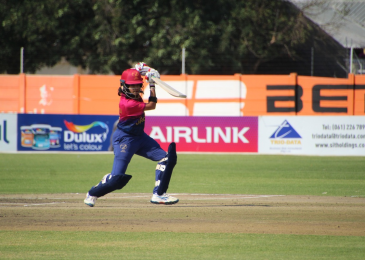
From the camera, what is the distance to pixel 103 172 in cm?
1605

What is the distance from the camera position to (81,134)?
2234 centimetres

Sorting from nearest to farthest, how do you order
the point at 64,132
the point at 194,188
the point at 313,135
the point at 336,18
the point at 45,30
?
the point at 194,188, the point at 313,135, the point at 64,132, the point at 45,30, the point at 336,18

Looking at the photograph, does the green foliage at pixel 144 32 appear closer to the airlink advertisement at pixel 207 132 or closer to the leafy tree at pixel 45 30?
the leafy tree at pixel 45 30

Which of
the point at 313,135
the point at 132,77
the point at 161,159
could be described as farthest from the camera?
the point at 313,135

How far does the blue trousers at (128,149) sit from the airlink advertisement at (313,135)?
13148 millimetres

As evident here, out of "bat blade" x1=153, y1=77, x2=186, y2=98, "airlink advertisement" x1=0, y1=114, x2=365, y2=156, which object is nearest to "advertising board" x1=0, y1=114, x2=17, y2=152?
"airlink advertisement" x1=0, y1=114, x2=365, y2=156

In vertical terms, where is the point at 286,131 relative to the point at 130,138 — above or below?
below

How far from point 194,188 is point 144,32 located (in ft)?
67.4

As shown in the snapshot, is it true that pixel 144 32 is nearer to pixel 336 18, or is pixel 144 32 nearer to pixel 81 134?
pixel 81 134

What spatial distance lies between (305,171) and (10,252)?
11.8m

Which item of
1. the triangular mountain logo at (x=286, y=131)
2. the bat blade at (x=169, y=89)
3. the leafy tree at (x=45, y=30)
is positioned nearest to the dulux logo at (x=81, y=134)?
the triangular mountain logo at (x=286, y=131)

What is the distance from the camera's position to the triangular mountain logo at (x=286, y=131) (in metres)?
21.6

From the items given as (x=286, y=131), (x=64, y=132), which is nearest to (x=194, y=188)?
(x=286, y=131)

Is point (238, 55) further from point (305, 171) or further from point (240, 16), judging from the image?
point (305, 171)
